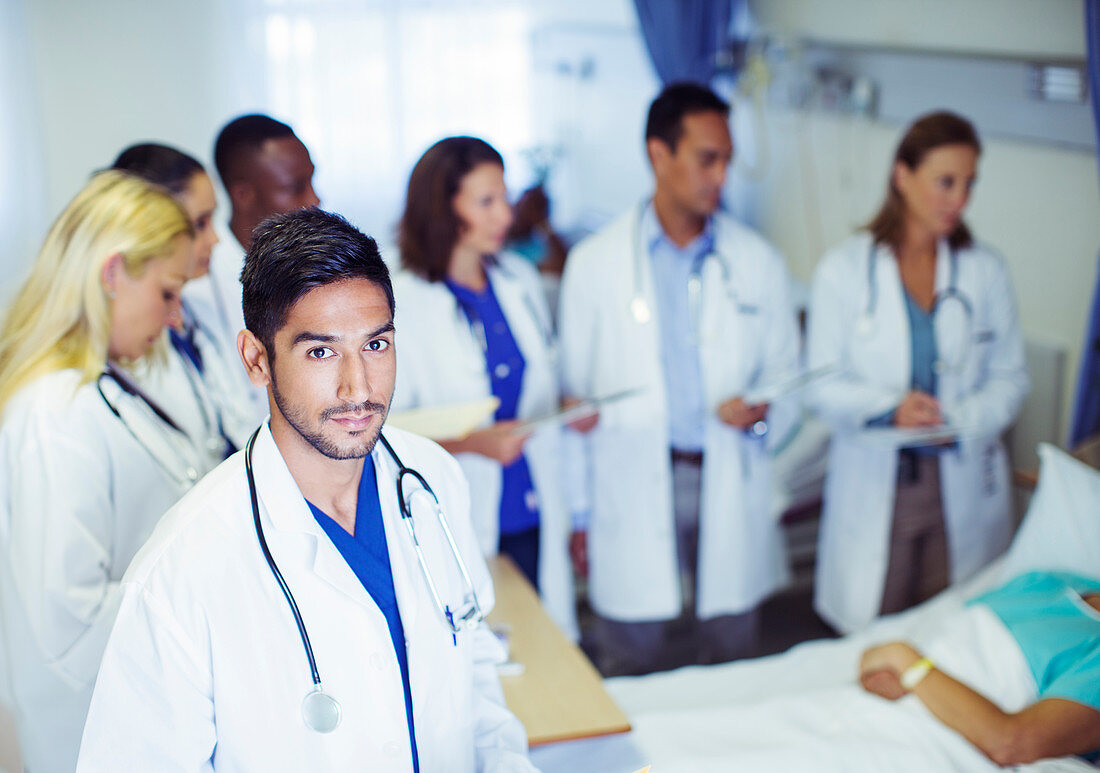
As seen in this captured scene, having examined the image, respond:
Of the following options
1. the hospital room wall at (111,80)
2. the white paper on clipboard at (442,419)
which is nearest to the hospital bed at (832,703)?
the white paper on clipboard at (442,419)

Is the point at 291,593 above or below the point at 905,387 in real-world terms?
above

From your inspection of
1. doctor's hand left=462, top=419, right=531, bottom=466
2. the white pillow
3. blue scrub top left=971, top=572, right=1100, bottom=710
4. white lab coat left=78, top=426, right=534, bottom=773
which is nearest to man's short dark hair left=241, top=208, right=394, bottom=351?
white lab coat left=78, top=426, right=534, bottom=773

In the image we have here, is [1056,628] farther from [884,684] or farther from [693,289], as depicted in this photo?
[693,289]

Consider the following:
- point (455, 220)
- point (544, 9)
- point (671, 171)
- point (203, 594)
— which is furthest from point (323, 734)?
point (544, 9)

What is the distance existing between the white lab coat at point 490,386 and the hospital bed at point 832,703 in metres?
0.40

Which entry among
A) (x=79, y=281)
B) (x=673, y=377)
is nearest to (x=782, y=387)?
(x=673, y=377)

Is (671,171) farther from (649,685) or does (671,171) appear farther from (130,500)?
(130,500)

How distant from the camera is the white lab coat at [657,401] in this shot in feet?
7.65

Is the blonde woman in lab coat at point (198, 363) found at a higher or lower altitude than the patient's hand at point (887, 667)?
higher

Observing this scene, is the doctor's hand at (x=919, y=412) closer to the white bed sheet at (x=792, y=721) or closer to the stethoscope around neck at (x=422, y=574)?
the white bed sheet at (x=792, y=721)

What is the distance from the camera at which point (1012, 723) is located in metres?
1.58

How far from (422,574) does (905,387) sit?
1.57m

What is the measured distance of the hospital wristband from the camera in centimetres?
171

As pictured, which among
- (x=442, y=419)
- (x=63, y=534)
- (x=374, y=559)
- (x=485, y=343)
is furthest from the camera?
(x=485, y=343)
